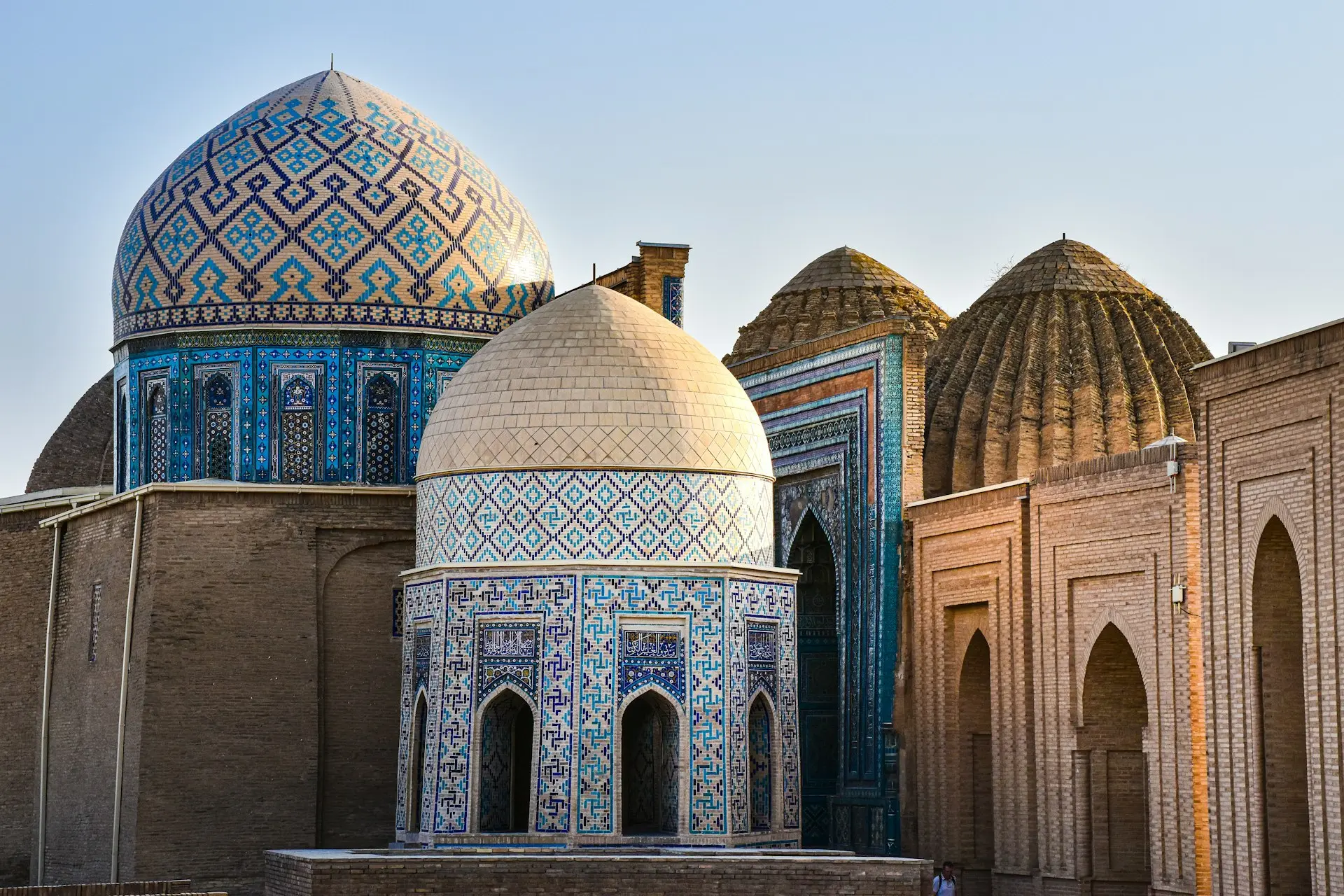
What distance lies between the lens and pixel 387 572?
18.8 m

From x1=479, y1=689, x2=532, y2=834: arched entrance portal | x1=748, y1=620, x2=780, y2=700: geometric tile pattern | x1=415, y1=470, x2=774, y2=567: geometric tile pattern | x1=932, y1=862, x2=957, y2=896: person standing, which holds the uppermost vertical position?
x1=415, y1=470, x2=774, y2=567: geometric tile pattern

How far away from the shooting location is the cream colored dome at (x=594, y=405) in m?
16.6

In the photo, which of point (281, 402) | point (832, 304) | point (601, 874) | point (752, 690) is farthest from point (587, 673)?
point (832, 304)

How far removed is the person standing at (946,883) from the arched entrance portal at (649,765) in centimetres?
190

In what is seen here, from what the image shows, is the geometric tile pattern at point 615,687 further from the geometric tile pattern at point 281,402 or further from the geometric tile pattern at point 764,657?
the geometric tile pattern at point 281,402

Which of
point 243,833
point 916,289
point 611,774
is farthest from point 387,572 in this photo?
point 916,289

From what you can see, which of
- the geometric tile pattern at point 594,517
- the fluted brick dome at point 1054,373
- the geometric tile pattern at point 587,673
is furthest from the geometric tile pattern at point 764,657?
the fluted brick dome at point 1054,373

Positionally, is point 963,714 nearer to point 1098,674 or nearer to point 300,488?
point 1098,674

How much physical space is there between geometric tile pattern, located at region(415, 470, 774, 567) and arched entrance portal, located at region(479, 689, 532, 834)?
106 centimetres

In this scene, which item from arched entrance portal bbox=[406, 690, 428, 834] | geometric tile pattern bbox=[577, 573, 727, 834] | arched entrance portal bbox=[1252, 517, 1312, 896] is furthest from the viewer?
arched entrance portal bbox=[406, 690, 428, 834]

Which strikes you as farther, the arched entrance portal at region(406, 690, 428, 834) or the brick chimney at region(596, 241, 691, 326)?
the brick chimney at region(596, 241, 691, 326)

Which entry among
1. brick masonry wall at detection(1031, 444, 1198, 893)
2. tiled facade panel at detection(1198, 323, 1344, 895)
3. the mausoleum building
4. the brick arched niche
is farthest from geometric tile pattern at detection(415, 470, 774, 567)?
tiled facade panel at detection(1198, 323, 1344, 895)

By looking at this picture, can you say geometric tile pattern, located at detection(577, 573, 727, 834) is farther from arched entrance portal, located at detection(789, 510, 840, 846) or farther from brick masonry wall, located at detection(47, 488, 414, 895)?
arched entrance portal, located at detection(789, 510, 840, 846)

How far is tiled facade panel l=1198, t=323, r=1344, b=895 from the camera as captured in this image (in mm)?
12867
